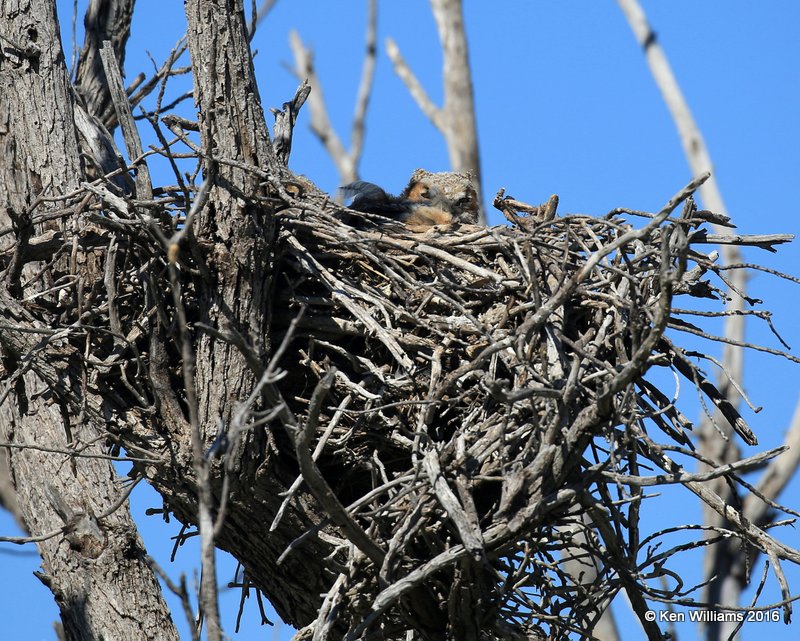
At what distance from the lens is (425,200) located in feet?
21.8

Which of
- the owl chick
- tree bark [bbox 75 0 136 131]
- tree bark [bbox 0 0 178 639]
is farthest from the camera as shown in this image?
tree bark [bbox 75 0 136 131]

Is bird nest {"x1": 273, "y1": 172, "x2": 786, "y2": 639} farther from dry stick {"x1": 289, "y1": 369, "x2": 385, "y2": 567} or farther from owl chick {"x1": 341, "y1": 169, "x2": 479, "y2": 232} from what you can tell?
owl chick {"x1": 341, "y1": 169, "x2": 479, "y2": 232}

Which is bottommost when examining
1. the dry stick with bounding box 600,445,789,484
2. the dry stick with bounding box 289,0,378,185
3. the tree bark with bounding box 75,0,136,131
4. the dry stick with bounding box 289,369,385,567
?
the dry stick with bounding box 600,445,789,484

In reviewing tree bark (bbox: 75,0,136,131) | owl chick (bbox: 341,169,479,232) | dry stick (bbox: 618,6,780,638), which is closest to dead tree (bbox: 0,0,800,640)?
owl chick (bbox: 341,169,479,232)

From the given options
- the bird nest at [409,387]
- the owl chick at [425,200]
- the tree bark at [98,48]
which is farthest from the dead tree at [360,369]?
the tree bark at [98,48]

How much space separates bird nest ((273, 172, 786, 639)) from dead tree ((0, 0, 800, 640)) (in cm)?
1

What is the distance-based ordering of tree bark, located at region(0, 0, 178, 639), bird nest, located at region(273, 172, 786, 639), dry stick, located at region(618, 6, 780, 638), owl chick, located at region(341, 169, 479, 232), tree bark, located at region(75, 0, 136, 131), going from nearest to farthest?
bird nest, located at region(273, 172, 786, 639)
tree bark, located at region(0, 0, 178, 639)
owl chick, located at region(341, 169, 479, 232)
tree bark, located at region(75, 0, 136, 131)
dry stick, located at region(618, 6, 780, 638)

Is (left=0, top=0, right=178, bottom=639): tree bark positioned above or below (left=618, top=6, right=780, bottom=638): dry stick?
below

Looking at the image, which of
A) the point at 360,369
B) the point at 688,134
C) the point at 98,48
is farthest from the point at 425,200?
the point at 688,134

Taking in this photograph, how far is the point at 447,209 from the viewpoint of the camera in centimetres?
646

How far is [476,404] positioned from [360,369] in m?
0.50

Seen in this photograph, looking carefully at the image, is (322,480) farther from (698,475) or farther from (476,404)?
(698,475)

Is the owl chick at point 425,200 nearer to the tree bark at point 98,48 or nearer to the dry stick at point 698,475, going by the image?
the tree bark at point 98,48

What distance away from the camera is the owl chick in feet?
19.1
